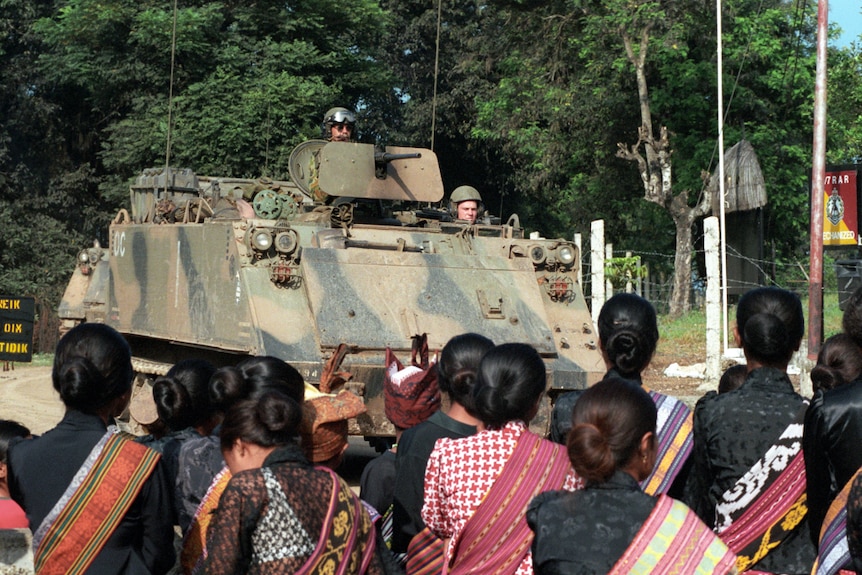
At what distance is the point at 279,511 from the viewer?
321 cm

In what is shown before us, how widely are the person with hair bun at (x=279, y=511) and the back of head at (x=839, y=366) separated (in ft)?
4.88

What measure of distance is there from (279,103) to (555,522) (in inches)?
982

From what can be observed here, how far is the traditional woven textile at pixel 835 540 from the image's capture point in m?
3.21

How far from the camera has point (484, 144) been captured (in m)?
33.8

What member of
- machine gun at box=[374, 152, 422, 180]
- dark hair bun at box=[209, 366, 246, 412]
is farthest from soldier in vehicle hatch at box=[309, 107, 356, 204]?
dark hair bun at box=[209, 366, 246, 412]

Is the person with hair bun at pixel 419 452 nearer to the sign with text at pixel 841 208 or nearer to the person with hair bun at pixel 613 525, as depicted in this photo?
the person with hair bun at pixel 613 525

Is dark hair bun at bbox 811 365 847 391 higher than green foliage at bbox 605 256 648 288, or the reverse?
dark hair bun at bbox 811 365 847 391

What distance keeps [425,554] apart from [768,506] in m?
1.04

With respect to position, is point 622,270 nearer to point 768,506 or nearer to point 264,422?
point 768,506

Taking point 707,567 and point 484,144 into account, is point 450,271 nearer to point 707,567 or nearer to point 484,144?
point 707,567

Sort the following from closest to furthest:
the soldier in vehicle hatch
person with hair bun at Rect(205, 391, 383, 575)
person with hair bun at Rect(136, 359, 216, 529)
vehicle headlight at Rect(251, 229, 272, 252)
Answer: person with hair bun at Rect(205, 391, 383, 575), person with hair bun at Rect(136, 359, 216, 529), vehicle headlight at Rect(251, 229, 272, 252), the soldier in vehicle hatch

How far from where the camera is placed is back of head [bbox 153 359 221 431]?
443cm

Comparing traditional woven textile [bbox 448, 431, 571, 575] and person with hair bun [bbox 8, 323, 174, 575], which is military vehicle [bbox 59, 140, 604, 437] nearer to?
person with hair bun [bbox 8, 323, 174, 575]

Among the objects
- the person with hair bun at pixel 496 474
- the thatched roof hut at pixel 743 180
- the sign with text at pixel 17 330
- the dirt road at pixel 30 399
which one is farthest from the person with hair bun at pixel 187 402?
the thatched roof hut at pixel 743 180
